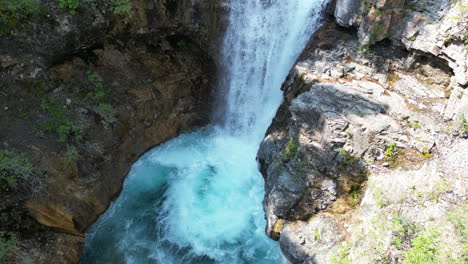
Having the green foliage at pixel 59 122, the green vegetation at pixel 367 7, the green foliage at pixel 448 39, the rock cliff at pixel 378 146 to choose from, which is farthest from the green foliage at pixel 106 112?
the green foliage at pixel 448 39

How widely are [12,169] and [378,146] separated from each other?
8.65m

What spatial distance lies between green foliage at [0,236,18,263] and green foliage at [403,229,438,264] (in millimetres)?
8525

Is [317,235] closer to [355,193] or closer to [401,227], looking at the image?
[355,193]

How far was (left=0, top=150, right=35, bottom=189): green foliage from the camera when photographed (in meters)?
A: 7.90

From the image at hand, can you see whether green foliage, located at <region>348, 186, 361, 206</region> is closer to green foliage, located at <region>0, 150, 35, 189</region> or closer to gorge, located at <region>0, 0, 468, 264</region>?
gorge, located at <region>0, 0, 468, 264</region>

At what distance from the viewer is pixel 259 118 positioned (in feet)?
38.1

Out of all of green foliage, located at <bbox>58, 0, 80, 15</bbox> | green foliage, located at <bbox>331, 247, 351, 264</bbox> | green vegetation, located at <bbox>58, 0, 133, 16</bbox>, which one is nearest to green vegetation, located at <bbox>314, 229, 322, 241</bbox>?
green foliage, located at <bbox>331, 247, 351, 264</bbox>

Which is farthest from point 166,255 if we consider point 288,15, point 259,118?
point 288,15

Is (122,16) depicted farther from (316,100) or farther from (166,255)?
(166,255)

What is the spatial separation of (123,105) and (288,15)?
19.0 feet

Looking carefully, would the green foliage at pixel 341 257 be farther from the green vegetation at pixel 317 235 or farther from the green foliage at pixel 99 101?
the green foliage at pixel 99 101

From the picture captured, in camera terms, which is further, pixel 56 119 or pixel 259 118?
A: pixel 259 118

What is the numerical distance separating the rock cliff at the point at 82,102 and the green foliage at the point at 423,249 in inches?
308

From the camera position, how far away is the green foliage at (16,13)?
8.49 meters
